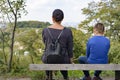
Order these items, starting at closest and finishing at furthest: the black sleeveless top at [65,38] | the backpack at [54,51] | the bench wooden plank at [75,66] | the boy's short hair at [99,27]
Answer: the bench wooden plank at [75,66]
the backpack at [54,51]
the black sleeveless top at [65,38]
the boy's short hair at [99,27]

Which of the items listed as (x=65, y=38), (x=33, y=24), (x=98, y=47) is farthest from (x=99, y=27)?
(x=33, y=24)

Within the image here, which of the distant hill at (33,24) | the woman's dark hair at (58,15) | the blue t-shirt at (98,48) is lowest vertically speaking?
the distant hill at (33,24)

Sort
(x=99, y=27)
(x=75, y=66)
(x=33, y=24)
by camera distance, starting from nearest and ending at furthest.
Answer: (x=75, y=66) → (x=99, y=27) → (x=33, y=24)

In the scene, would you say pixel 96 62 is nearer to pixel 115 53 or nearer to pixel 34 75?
pixel 34 75

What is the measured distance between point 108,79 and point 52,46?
3.32 meters

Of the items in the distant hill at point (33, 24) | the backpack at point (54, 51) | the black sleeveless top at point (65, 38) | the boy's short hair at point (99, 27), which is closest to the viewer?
the backpack at point (54, 51)

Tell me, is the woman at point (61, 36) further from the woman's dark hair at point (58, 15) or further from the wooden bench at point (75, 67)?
the wooden bench at point (75, 67)

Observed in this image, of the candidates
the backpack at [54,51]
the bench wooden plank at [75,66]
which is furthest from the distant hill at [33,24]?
the bench wooden plank at [75,66]

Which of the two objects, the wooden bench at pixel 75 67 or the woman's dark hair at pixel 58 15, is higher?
the woman's dark hair at pixel 58 15

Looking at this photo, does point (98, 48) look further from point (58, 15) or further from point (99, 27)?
point (58, 15)

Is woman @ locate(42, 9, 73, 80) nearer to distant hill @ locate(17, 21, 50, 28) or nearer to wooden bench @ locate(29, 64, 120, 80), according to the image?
wooden bench @ locate(29, 64, 120, 80)

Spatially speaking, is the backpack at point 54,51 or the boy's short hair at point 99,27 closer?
the backpack at point 54,51

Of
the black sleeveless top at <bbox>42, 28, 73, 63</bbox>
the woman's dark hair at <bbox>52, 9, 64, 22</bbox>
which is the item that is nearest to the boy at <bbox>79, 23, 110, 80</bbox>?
the black sleeveless top at <bbox>42, 28, 73, 63</bbox>

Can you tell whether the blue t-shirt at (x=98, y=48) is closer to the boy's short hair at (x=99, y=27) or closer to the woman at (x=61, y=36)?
the boy's short hair at (x=99, y=27)
